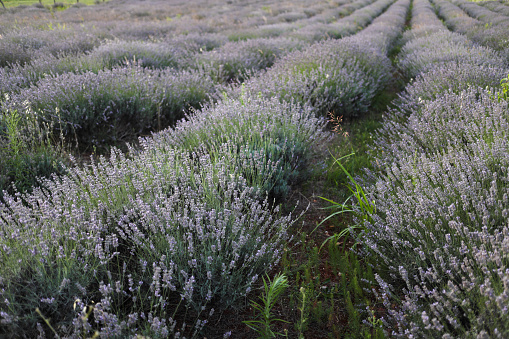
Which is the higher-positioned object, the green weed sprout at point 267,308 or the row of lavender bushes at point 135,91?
the row of lavender bushes at point 135,91

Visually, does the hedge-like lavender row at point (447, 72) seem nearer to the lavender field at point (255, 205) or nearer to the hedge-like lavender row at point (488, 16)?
the lavender field at point (255, 205)

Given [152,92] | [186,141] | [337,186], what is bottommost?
[337,186]

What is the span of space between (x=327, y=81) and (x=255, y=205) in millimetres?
3115

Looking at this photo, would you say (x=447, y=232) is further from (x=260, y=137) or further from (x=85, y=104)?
(x=85, y=104)

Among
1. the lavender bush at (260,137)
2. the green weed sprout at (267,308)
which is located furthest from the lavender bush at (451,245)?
the lavender bush at (260,137)

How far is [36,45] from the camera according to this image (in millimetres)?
7602

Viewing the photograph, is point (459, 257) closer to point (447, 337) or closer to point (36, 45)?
point (447, 337)

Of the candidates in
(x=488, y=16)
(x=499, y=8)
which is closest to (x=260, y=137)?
(x=488, y=16)

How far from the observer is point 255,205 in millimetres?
2119

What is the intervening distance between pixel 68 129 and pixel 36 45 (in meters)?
5.21

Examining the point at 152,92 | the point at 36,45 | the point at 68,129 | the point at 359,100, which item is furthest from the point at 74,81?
the point at 36,45

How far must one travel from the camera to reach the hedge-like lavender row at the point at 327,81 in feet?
→ 14.2

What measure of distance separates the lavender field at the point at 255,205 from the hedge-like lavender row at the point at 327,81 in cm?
5

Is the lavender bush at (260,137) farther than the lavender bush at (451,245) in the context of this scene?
Yes
